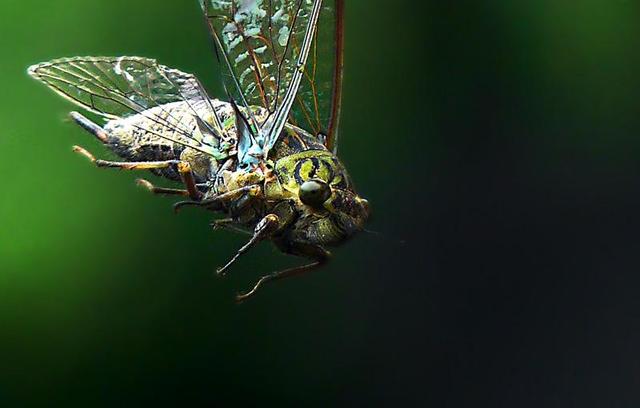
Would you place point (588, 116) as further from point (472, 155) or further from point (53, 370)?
point (53, 370)

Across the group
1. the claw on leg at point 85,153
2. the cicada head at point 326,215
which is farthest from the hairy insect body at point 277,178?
the claw on leg at point 85,153

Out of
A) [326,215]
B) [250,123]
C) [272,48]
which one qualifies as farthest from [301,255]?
[272,48]

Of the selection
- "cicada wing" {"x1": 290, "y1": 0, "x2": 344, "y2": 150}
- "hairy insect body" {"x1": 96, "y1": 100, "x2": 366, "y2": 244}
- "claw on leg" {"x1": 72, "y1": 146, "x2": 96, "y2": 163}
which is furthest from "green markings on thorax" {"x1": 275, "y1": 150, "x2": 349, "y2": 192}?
"claw on leg" {"x1": 72, "y1": 146, "x2": 96, "y2": 163}

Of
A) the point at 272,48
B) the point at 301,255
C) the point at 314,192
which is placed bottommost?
the point at 301,255

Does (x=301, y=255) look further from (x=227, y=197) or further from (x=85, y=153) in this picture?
(x=85, y=153)

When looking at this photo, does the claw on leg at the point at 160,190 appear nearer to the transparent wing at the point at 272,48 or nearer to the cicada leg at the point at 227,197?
the cicada leg at the point at 227,197

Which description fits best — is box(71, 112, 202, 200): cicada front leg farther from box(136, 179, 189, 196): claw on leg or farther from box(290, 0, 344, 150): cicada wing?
box(290, 0, 344, 150): cicada wing
